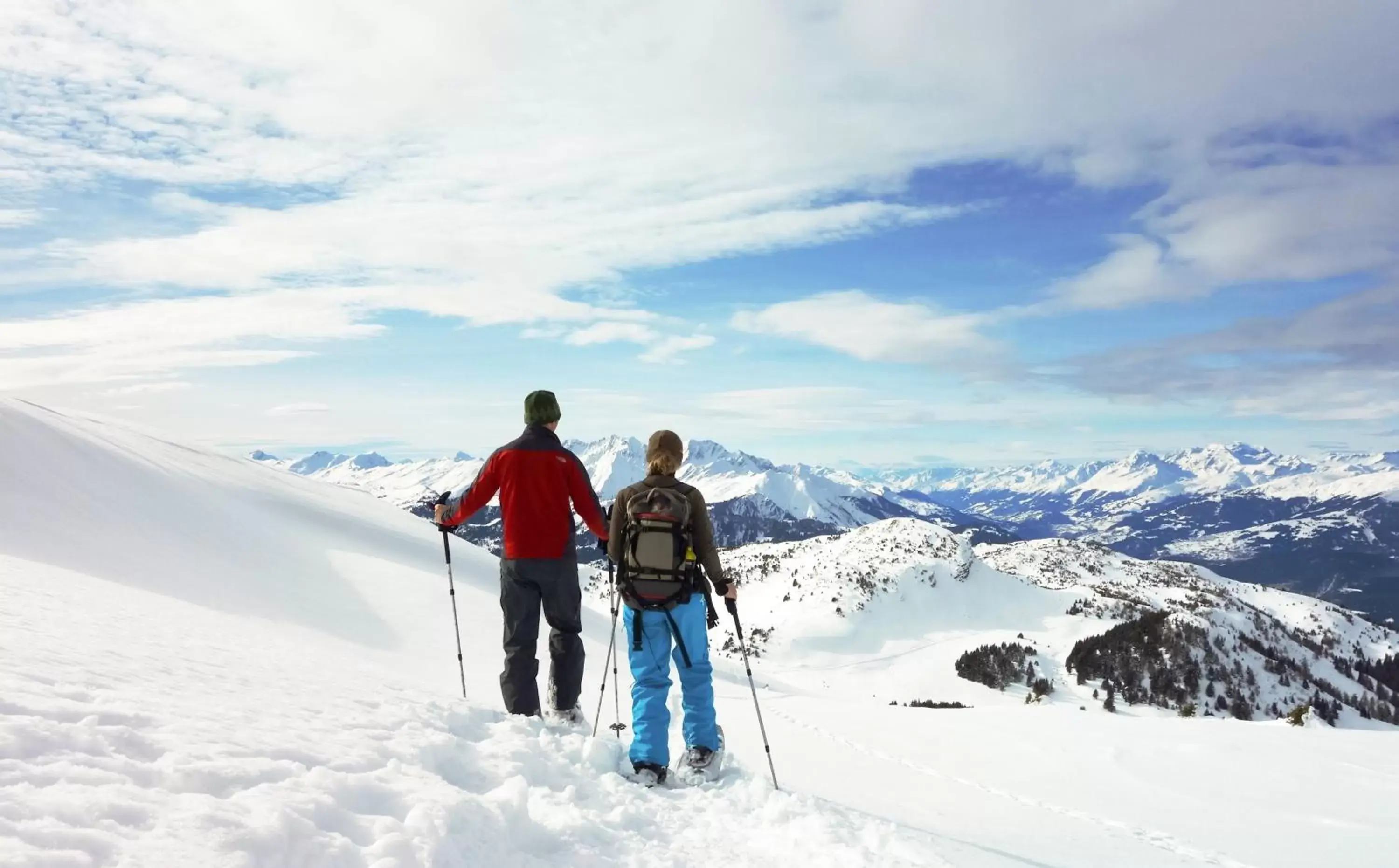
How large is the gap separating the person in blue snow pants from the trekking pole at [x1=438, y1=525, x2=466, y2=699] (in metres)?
2.21

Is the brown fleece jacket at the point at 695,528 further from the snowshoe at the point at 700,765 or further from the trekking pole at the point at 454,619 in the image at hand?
the trekking pole at the point at 454,619

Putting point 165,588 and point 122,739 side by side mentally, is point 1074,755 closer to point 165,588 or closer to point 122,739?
point 122,739

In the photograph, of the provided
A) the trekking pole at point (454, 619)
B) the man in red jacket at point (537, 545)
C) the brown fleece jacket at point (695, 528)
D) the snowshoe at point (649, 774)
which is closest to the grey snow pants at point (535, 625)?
the man in red jacket at point (537, 545)

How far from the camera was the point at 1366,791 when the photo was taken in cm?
1080

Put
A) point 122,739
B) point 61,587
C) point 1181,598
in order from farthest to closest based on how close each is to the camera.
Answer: point 1181,598
point 61,587
point 122,739

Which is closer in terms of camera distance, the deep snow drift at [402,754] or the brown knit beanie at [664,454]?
the deep snow drift at [402,754]

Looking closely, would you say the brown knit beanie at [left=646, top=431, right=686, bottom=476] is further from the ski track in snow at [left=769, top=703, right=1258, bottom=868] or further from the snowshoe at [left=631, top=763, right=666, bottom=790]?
the ski track in snow at [left=769, top=703, right=1258, bottom=868]

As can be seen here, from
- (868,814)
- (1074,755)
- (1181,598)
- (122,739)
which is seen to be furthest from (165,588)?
(1181,598)

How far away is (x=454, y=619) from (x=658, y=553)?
588cm

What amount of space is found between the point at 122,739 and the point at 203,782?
2.50 ft

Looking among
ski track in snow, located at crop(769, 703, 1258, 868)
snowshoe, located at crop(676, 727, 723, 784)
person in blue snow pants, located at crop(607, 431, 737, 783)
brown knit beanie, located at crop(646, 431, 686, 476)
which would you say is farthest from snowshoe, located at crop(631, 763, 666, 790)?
ski track in snow, located at crop(769, 703, 1258, 868)

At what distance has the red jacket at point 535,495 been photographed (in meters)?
7.98

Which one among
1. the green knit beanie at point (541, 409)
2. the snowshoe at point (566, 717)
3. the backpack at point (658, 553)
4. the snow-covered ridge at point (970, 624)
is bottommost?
the snow-covered ridge at point (970, 624)

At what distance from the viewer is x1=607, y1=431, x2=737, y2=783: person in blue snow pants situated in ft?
23.6
